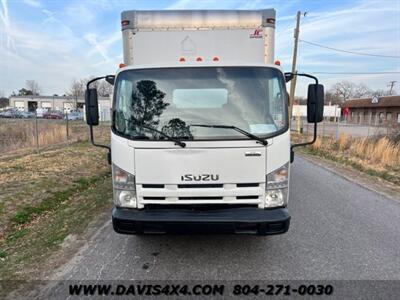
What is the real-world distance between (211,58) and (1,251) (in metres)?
3.90

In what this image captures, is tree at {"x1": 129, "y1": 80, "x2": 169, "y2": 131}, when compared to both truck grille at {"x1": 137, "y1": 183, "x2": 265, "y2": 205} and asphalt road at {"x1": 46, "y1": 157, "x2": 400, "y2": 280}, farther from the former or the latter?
asphalt road at {"x1": 46, "y1": 157, "x2": 400, "y2": 280}

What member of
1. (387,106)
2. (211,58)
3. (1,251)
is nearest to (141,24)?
(211,58)

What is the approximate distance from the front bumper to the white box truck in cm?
1

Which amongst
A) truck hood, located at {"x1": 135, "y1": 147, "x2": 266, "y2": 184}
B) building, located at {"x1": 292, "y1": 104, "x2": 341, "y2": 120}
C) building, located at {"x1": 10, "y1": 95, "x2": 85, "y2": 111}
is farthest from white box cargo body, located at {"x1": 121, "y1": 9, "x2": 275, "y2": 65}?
building, located at {"x1": 10, "y1": 95, "x2": 85, "y2": 111}

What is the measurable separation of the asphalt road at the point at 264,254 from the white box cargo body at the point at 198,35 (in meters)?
2.47

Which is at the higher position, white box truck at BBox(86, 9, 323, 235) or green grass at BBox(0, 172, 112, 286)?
white box truck at BBox(86, 9, 323, 235)

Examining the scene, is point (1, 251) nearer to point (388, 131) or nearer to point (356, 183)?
point (356, 183)

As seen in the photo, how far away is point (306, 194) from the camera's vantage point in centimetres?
700

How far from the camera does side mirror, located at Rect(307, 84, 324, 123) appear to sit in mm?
3787

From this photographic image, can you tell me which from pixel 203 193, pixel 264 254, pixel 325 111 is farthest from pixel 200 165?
pixel 325 111

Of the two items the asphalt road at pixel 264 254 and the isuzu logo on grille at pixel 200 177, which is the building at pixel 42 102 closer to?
the asphalt road at pixel 264 254

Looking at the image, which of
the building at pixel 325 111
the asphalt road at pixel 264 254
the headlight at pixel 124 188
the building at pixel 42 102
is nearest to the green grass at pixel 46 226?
the asphalt road at pixel 264 254

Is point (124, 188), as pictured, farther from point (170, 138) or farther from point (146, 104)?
point (146, 104)

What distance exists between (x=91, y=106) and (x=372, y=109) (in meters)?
58.8
